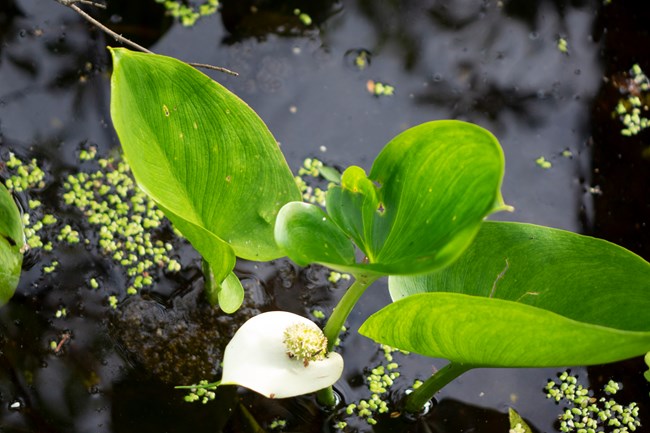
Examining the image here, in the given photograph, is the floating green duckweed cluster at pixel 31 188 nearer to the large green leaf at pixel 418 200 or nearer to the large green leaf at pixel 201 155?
the large green leaf at pixel 201 155

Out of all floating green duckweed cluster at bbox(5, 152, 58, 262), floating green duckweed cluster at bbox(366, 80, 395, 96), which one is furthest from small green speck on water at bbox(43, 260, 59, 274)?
floating green duckweed cluster at bbox(366, 80, 395, 96)

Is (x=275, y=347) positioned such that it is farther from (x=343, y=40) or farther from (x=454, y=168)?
(x=343, y=40)

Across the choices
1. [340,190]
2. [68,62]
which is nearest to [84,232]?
[68,62]

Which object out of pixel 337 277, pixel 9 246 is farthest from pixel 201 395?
pixel 9 246

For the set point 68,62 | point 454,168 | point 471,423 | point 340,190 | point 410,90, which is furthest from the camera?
point 410,90


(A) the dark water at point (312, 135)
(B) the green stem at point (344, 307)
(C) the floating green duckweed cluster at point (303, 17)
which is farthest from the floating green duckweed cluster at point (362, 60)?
(B) the green stem at point (344, 307)
